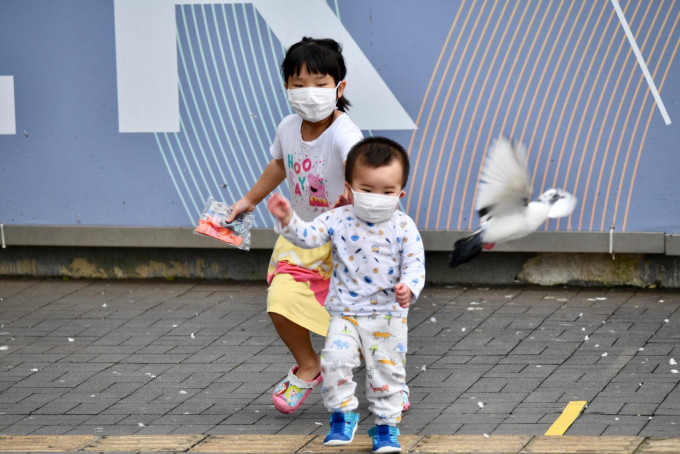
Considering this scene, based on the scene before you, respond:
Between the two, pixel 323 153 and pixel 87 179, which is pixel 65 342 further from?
pixel 323 153

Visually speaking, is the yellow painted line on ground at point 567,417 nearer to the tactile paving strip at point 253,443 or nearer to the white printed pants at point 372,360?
the white printed pants at point 372,360

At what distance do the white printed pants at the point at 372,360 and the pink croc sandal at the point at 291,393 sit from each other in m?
0.55

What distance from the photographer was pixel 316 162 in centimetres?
479

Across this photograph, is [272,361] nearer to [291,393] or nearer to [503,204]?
[291,393]

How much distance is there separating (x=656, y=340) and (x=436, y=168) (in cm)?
204

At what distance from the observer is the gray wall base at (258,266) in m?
7.40

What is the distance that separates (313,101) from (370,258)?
2.68ft

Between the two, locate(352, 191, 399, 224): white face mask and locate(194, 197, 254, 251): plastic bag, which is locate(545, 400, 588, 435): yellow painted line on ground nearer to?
locate(352, 191, 399, 224): white face mask

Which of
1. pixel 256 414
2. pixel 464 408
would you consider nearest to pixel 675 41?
pixel 464 408

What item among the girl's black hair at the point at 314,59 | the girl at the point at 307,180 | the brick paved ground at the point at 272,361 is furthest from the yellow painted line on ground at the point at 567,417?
the girl's black hair at the point at 314,59

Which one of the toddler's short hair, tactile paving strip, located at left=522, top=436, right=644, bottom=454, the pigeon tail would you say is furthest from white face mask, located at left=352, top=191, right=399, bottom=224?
the pigeon tail

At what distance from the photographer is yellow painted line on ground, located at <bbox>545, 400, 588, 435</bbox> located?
15.2ft

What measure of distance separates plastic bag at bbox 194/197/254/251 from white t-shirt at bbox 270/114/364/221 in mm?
271

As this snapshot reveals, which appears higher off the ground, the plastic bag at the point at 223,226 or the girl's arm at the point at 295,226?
the girl's arm at the point at 295,226
